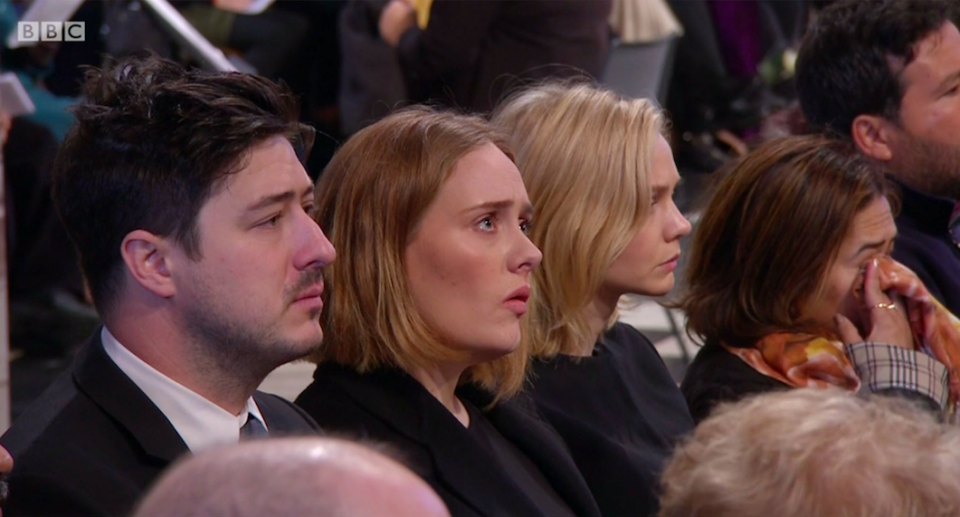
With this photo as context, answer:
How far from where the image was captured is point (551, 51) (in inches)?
175


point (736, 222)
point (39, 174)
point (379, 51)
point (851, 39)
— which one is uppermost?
point (851, 39)

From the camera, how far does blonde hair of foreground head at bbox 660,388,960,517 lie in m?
1.37

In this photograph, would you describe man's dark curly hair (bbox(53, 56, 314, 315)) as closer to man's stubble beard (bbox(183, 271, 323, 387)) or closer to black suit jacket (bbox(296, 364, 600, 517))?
man's stubble beard (bbox(183, 271, 323, 387))

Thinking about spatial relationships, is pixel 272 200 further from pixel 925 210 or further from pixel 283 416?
pixel 925 210

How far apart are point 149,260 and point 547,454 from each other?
845mm

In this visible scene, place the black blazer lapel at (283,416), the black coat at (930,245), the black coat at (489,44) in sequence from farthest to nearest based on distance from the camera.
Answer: the black coat at (489,44) < the black coat at (930,245) < the black blazer lapel at (283,416)

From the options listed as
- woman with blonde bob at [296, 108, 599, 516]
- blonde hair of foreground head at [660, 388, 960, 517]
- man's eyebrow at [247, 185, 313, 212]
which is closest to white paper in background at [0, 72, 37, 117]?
woman with blonde bob at [296, 108, 599, 516]

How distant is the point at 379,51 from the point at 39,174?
3.90 feet

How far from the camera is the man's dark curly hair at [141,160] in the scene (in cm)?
193

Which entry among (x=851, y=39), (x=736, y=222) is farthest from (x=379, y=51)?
(x=736, y=222)

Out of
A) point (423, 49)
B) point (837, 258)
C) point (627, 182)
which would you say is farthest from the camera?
point (423, 49)

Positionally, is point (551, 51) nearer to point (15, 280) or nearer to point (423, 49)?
point (423, 49)

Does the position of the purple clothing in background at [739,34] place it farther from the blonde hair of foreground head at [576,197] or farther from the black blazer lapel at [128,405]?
the black blazer lapel at [128,405]

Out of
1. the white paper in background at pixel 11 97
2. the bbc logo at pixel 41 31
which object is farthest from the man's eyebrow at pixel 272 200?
the white paper in background at pixel 11 97
